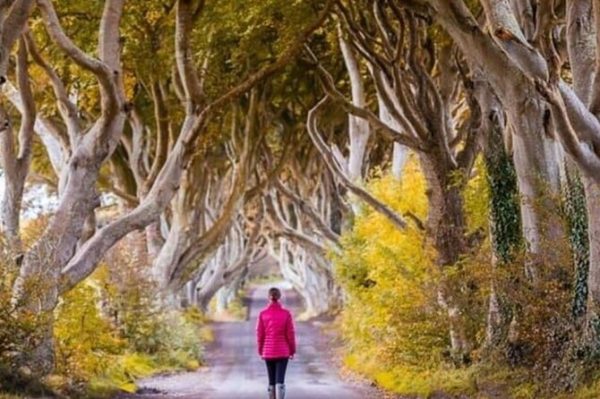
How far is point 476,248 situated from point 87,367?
672 cm

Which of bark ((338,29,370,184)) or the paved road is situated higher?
bark ((338,29,370,184))

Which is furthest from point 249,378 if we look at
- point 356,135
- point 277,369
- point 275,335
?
point 275,335

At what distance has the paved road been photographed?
1705 centimetres

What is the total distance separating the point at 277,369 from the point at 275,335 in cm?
56

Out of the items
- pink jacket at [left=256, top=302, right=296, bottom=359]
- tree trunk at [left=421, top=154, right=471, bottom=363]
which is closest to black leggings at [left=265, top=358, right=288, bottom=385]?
pink jacket at [left=256, top=302, right=296, bottom=359]

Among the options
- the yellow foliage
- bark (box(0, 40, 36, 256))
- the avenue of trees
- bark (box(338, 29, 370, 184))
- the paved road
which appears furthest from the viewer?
bark (box(338, 29, 370, 184))

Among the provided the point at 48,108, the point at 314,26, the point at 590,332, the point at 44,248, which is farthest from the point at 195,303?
the point at 590,332

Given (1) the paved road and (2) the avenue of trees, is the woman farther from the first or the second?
(1) the paved road

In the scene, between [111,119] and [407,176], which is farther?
[407,176]

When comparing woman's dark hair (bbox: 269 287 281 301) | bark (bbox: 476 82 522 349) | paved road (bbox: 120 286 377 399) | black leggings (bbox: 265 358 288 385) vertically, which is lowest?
paved road (bbox: 120 286 377 399)

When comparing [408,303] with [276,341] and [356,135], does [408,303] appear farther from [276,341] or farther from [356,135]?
[356,135]

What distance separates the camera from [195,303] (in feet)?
140

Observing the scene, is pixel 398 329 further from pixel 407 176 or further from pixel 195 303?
pixel 195 303

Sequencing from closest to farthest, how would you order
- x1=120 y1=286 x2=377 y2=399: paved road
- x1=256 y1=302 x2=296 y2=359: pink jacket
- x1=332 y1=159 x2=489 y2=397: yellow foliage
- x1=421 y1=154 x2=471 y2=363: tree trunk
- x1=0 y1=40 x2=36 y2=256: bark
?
1. x1=256 y1=302 x2=296 y2=359: pink jacket
2. x1=332 y1=159 x2=489 y2=397: yellow foliage
3. x1=0 y1=40 x2=36 y2=256: bark
4. x1=421 y1=154 x2=471 y2=363: tree trunk
5. x1=120 y1=286 x2=377 y2=399: paved road
